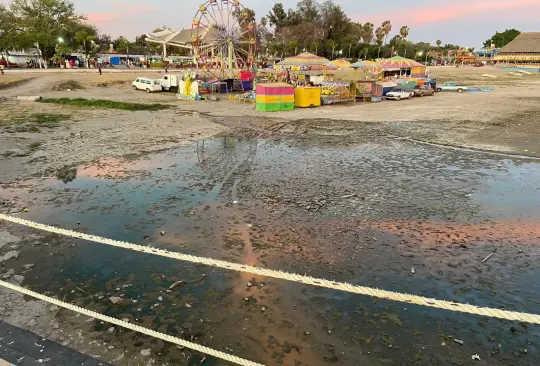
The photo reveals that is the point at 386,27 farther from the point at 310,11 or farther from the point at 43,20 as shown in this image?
the point at 43,20

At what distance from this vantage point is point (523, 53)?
96.6 m

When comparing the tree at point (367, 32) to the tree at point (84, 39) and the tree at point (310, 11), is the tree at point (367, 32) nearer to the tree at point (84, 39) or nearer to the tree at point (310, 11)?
the tree at point (310, 11)

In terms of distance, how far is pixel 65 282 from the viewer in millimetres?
5293

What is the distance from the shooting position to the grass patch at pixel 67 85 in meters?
35.3

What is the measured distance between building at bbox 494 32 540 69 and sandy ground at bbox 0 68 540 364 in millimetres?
84675

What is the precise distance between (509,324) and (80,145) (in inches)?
558

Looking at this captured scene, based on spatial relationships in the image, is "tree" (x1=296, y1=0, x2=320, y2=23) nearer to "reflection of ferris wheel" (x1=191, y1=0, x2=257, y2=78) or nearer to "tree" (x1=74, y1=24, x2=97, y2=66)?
"tree" (x1=74, y1=24, x2=97, y2=66)

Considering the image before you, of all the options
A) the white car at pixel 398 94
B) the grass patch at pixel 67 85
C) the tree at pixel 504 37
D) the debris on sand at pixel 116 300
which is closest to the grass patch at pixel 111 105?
the grass patch at pixel 67 85

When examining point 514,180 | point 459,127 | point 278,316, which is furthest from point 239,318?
point 459,127

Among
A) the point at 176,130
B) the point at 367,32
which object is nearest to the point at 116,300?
the point at 176,130

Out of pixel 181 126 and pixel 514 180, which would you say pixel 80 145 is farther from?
pixel 514 180

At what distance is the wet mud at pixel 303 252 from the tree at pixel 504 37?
173 meters

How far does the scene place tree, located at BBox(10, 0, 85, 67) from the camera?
61.0 meters

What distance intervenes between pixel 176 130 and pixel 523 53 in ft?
366
